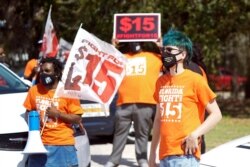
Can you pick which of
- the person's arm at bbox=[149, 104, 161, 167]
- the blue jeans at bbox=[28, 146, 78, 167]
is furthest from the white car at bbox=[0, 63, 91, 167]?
the person's arm at bbox=[149, 104, 161, 167]

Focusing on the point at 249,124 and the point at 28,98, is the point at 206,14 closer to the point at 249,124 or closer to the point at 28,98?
the point at 249,124

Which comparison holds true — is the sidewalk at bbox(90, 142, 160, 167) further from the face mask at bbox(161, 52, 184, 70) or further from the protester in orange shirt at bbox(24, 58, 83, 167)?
the face mask at bbox(161, 52, 184, 70)

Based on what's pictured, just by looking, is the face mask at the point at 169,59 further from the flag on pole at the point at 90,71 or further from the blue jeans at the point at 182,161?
the flag on pole at the point at 90,71

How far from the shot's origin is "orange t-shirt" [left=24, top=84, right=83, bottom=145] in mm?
6168

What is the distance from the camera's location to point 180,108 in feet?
16.6

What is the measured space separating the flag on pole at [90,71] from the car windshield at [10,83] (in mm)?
1210

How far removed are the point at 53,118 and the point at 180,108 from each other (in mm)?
1542

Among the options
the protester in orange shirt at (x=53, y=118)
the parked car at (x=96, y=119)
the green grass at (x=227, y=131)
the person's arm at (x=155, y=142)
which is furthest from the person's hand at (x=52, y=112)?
the green grass at (x=227, y=131)

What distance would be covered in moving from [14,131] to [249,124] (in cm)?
1126

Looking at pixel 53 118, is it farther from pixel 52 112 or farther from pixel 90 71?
pixel 90 71

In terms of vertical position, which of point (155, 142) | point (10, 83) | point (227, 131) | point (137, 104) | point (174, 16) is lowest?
point (227, 131)

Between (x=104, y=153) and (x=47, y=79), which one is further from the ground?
(x=47, y=79)

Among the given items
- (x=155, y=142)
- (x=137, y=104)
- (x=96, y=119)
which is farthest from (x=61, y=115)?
(x=96, y=119)

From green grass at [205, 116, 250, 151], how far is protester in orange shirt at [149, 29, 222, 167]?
23.0 ft
